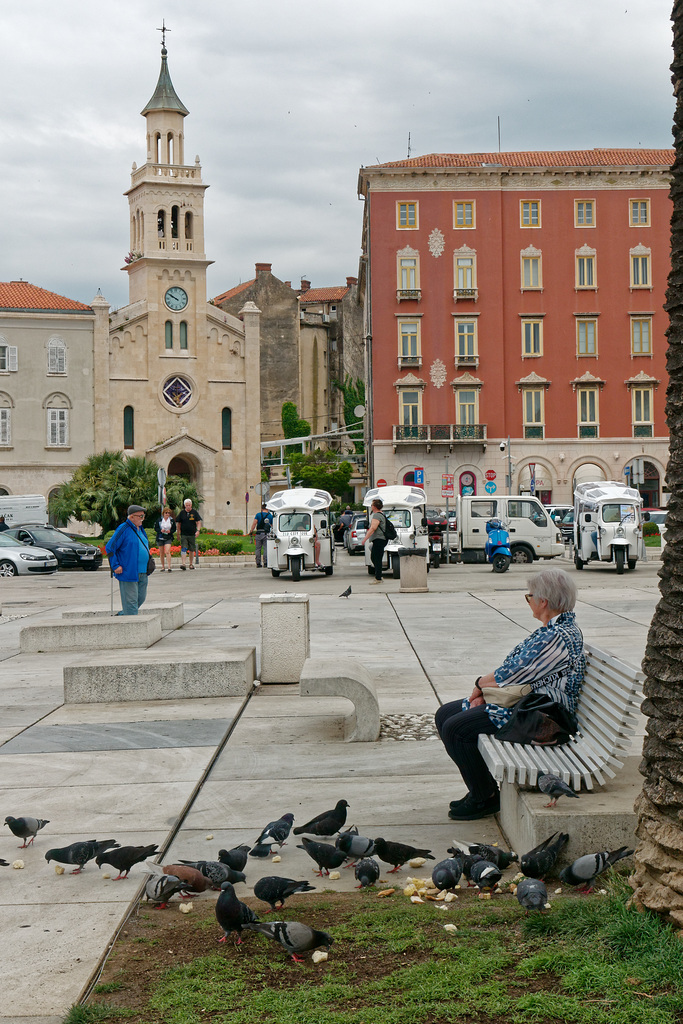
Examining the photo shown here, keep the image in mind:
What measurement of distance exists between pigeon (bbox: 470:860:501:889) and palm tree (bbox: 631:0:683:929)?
73 centimetres

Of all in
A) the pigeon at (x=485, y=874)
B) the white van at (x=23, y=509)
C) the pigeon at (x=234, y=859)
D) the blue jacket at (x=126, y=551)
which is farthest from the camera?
the white van at (x=23, y=509)

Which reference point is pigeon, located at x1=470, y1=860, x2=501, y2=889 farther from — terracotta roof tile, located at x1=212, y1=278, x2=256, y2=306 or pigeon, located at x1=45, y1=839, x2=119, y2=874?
terracotta roof tile, located at x1=212, y1=278, x2=256, y2=306

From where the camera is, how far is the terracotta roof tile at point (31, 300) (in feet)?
234

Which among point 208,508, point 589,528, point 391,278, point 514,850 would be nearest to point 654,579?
point 589,528

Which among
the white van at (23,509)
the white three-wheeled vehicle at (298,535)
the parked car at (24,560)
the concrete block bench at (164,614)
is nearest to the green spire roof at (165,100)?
the white van at (23,509)

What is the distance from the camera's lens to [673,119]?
4.38 m

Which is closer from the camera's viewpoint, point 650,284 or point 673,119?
point 673,119

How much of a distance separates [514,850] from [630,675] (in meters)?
1.06

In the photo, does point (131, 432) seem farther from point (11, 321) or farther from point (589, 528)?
point (589, 528)

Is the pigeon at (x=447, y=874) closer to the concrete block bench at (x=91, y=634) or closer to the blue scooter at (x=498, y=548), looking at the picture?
the concrete block bench at (x=91, y=634)

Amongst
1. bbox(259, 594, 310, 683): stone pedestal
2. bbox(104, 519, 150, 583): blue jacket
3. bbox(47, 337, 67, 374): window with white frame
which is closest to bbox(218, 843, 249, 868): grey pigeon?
bbox(259, 594, 310, 683): stone pedestal

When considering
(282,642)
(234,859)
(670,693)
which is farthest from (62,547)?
(670,693)

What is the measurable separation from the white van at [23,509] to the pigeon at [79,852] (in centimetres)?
4677

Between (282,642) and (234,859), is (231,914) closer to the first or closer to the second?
(234,859)
